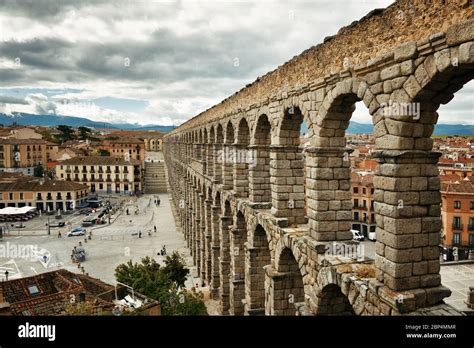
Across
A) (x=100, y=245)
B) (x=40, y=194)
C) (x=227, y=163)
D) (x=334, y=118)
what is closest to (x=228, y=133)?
(x=227, y=163)

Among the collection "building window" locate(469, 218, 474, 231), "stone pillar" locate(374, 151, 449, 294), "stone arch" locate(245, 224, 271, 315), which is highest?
"stone pillar" locate(374, 151, 449, 294)

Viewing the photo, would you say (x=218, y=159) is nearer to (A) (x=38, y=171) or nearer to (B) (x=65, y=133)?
(A) (x=38, y=171)

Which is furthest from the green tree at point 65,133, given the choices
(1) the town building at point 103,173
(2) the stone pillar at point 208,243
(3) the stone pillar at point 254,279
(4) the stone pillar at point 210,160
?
(3) the stone pillar at point 254,279

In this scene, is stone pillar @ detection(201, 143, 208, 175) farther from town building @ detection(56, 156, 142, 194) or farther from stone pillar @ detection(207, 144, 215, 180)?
town building @ detection(56, 156, 142, 194)

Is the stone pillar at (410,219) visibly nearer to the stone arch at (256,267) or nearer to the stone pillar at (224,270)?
the stone arch at (256,267)

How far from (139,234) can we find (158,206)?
23.3 meters

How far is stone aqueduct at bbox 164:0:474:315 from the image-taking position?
→ 22.7 ft

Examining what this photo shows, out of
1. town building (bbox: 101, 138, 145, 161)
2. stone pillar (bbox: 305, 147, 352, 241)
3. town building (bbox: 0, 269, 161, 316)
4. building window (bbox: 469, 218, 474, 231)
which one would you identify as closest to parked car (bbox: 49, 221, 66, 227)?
town building (bbox: 0, 269, 161, 316)

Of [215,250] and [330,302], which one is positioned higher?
[330,302]

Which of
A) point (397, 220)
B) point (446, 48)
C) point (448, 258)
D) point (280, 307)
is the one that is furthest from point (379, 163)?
point (448, 258)

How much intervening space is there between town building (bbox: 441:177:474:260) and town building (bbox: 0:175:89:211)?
5439 cm

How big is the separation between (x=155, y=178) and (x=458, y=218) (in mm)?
72166

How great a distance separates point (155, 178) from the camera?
96.6 metres
